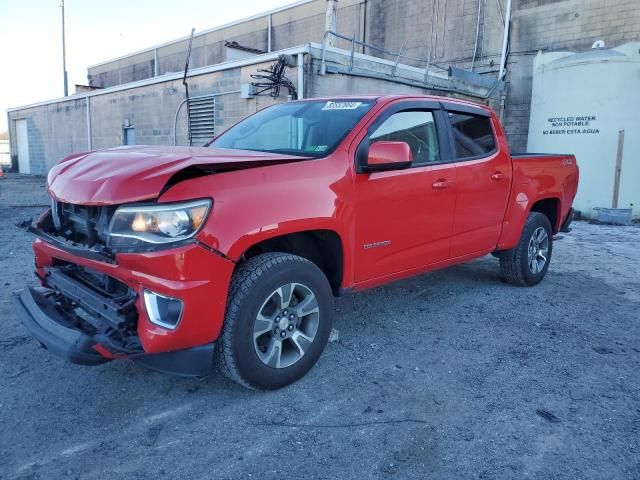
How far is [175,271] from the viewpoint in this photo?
252cm

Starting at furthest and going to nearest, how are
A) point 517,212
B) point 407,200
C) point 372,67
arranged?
1. point 372,67
2. point 517,212
3. point 407,200

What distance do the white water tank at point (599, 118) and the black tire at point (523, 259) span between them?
7273 mm

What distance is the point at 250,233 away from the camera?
2.77 m

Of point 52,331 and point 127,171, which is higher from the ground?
point 127,171

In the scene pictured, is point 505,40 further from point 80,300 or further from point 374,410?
point 80,300

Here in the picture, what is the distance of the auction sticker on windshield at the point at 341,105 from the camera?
3.81m

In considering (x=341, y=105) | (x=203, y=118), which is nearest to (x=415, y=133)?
(x=341, y=105)

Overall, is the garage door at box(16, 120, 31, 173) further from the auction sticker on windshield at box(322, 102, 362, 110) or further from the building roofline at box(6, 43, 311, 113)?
the auction sticker on windshield at box(322, 102, 362, 110)

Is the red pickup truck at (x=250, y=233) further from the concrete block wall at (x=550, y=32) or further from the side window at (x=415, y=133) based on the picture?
the concrete block wall at (x=550, y=32)

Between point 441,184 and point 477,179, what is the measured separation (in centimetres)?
57

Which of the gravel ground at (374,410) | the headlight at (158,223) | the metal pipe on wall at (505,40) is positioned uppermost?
the metal pipe on wall at (505,40)

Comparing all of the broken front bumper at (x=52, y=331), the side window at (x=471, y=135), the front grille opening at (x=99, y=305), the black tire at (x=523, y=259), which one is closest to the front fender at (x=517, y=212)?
the black tire at (x=523, y=259)

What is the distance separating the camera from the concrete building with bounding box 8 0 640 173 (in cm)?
1084

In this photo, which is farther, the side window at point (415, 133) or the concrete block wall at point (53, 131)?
the concrete block wall at point (53, 131)
